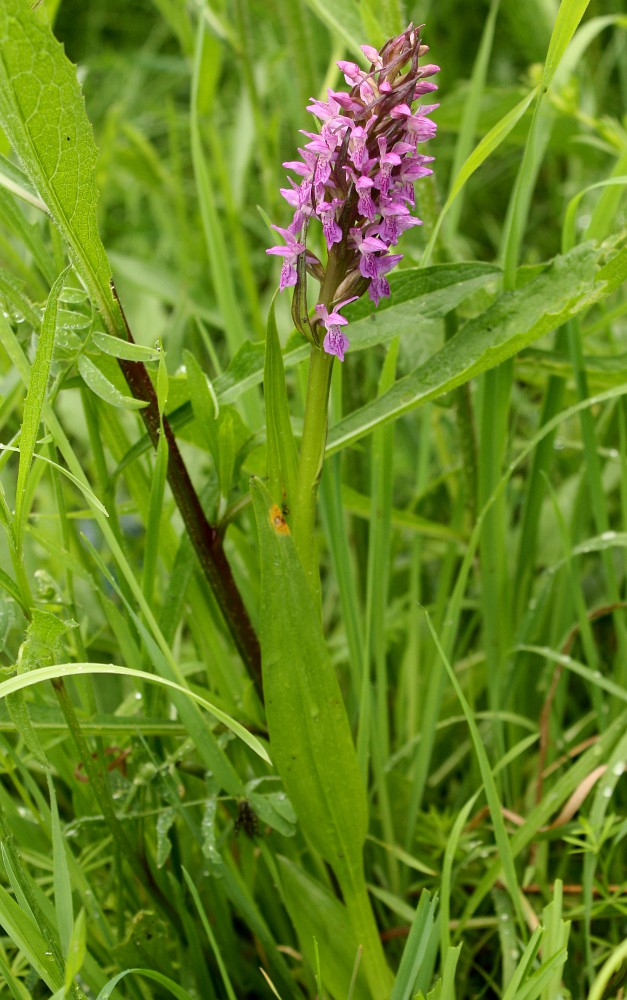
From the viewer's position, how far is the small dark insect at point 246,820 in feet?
3.02

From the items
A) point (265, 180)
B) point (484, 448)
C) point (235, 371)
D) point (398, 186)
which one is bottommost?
point (484, 448)

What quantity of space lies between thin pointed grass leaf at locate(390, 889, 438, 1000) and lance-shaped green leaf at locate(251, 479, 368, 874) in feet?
0.34

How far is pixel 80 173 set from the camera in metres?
0.74

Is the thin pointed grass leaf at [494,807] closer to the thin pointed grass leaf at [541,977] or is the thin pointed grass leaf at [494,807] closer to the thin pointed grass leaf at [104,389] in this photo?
the thin pointed grass leaf at [541,977]

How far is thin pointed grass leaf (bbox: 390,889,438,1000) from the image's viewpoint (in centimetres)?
77

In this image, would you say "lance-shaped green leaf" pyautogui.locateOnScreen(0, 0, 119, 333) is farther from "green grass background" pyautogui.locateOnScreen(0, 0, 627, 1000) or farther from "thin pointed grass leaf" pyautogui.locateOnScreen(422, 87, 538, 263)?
"thin pointed grass leaf" pyautogui.locateOnScreen(422, 87, 538, 263)

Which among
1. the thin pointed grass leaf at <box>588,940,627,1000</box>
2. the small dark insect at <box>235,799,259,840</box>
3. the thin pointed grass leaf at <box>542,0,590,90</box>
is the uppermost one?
the thin pointed grass leaf at <box>542,0,590,90</box>

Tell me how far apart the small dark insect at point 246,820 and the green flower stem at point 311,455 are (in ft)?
0.80

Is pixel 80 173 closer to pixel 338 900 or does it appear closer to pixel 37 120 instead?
pixel 37 120

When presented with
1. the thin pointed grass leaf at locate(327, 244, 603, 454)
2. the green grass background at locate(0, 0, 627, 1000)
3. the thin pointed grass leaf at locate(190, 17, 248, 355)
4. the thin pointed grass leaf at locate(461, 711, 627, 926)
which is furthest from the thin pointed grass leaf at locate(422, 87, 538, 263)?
the thin pointed grass leaf at locate(461, 711, 627, 926)

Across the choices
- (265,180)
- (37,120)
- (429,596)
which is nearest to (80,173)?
(37,120)

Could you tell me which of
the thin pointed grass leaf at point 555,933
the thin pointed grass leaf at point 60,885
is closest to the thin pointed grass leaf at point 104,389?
the thin pointed grass leaf at point 60,885

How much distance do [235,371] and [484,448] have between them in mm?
309

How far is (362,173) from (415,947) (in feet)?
2.03
